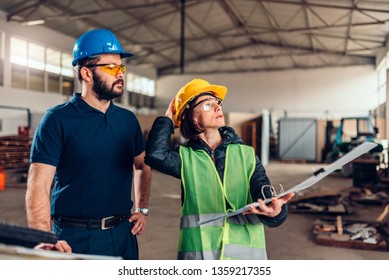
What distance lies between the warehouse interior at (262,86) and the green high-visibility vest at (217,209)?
76 cm

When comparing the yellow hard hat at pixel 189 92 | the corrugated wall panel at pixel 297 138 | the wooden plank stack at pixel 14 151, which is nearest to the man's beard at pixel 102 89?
the yellow hard hat at pixel 189 92

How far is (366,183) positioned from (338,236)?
4607mm

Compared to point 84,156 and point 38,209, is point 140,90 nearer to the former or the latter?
point 84,156

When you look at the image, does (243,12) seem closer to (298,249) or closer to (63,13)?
(63,13)

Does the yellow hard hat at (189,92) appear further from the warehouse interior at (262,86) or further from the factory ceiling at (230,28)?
the factory ceiling at (230,28)

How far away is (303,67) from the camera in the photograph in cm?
2084

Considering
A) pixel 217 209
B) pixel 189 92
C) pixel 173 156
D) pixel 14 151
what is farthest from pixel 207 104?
pixel 14 151

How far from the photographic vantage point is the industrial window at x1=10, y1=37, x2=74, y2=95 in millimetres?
13184

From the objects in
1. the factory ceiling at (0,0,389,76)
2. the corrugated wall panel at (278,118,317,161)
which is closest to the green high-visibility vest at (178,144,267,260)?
A: the factory ceiling at (0,0,389,76)

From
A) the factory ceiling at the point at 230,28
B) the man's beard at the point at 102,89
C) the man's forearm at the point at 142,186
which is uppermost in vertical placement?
the factory ceiling at the point at 230,28

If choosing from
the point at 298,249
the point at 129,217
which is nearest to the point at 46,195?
the point at 129,217

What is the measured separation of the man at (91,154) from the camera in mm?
1722

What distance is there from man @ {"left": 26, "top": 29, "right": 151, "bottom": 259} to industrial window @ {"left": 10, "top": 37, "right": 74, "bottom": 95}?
12.7 metres

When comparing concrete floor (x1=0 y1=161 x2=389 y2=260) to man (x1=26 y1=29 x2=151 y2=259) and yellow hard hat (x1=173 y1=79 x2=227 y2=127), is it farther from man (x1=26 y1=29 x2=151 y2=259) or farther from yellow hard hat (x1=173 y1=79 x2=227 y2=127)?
man (x1=26 y1=29 x2=151 y2=259)
